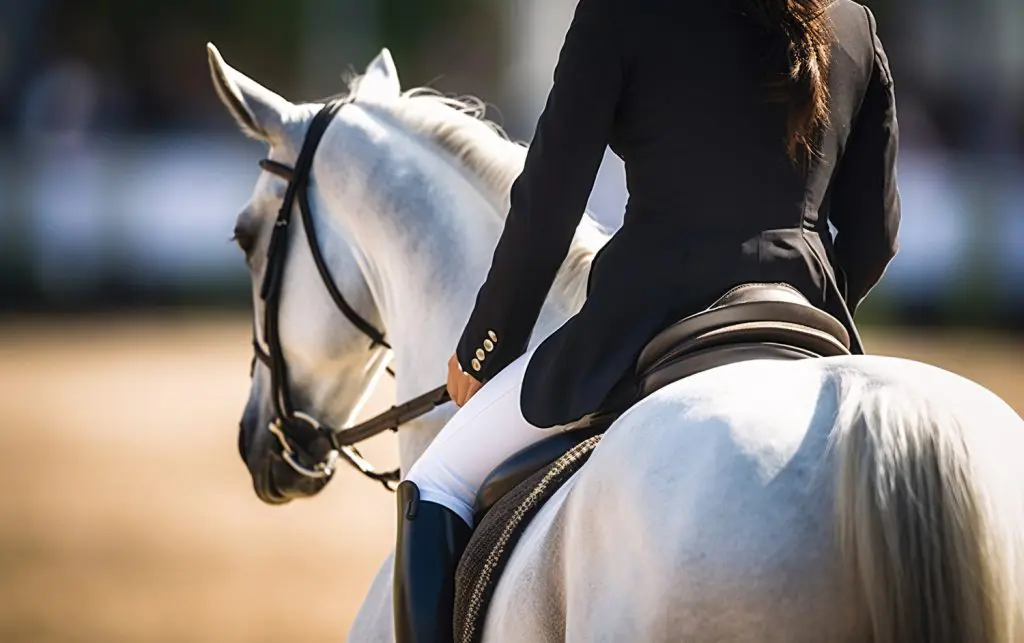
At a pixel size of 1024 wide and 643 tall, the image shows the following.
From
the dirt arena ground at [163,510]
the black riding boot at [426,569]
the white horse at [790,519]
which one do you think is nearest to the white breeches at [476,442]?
the black riding boot at [426,569]

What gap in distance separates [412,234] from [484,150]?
23 cm

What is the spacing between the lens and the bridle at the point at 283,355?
123 inches

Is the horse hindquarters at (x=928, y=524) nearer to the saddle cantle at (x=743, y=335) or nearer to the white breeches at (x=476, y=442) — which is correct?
the saddle cantle at (x=743, y=335)

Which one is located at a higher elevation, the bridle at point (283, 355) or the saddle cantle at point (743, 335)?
the saddle cantle at point (743, 335)

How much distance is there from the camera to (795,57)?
1986mm

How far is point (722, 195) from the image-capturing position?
2.01m

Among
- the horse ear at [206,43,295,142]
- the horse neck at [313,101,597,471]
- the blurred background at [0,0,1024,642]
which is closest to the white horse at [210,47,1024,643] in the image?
the horse neck at [313,101,597,471]

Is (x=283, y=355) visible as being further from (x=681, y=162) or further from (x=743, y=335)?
(x=743, y=335)

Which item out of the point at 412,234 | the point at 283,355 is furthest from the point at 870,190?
the point at 283,355

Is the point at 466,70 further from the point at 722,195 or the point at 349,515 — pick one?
the point at 722,195

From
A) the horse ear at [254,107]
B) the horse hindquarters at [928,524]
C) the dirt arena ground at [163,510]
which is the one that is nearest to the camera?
the horse hindquarters at [928,524]

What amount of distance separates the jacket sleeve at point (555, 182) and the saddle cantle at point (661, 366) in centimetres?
21

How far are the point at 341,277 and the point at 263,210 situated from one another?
274 millimetres

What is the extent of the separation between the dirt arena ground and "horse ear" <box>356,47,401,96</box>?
123 inches
